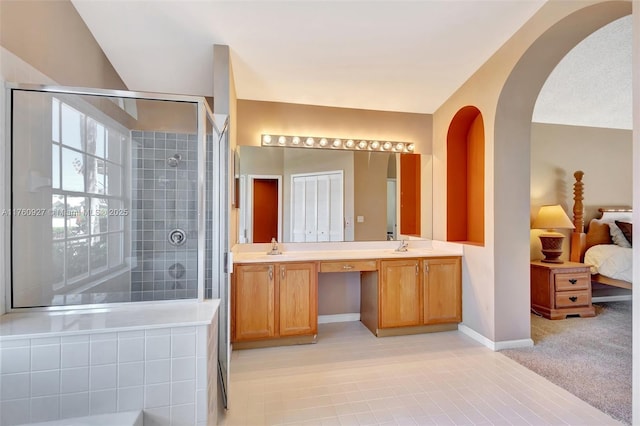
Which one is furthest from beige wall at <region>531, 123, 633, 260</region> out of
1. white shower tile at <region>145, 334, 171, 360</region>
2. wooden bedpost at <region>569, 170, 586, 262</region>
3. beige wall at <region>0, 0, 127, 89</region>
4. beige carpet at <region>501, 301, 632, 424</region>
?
beige wall at <region>0, 0, 127, 89</region>

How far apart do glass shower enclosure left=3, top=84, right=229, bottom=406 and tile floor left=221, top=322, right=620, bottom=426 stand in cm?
43

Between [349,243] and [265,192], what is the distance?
1112 millimetres

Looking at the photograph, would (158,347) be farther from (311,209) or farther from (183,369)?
(311,209)

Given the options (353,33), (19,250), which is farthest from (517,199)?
(19,250)

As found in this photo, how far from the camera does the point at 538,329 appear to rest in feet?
10.3

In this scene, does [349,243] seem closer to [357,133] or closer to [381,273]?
[381,273]

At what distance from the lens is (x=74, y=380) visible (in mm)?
1374

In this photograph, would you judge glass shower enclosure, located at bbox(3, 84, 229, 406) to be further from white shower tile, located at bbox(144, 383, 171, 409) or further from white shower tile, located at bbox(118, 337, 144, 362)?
white shower tile, located at bbox(144, 383, 171, 409)

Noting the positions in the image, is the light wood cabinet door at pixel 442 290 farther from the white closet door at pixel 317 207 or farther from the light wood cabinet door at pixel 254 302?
the light wood cabinet door at pixel 254 302

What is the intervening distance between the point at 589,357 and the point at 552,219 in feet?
5.83

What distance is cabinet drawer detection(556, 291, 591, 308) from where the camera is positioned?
→ 3.44 metres

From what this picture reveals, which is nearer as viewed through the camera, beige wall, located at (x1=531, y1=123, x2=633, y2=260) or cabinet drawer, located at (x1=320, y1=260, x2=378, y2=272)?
cabinet drawer, located at (x1=320, y1=260, x2=378, y2=272)

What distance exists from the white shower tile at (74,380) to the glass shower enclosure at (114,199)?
0.42 meters

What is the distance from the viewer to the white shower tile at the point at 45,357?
1350 millimetres
